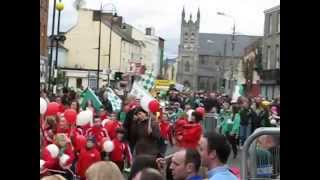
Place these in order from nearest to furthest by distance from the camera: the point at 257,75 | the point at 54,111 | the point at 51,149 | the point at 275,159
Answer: the point at 275,159 < the point at 51,149 < the point at 54,111 < the point at 257,75

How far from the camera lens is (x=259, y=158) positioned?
3203 mm

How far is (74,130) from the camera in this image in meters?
7.07

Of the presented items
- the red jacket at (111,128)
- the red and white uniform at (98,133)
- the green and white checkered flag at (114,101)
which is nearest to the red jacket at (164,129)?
the red jacket at (111,128)

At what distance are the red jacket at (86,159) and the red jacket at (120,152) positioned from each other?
0.49 metres

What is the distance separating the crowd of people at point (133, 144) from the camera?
2.83m

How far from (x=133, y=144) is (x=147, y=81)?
3.20 metres

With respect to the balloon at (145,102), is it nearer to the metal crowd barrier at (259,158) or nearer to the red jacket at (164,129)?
the red jacket at (164,129)

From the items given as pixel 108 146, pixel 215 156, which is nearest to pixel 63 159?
pixel 108 146

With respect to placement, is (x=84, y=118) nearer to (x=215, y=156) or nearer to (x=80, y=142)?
(x=80, y=142)

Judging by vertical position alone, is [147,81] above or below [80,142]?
above
